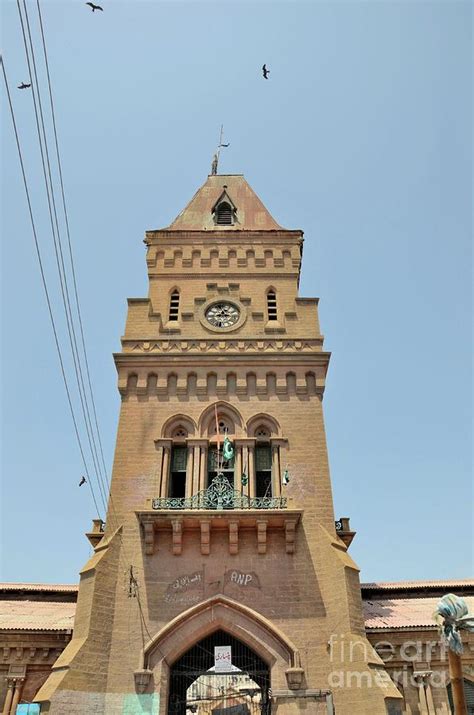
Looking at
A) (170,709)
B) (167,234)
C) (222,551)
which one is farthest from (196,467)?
(167,234)

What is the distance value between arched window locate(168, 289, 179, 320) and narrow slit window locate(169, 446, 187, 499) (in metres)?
6.60

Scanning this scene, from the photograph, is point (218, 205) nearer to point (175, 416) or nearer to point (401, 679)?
point (175, 416)

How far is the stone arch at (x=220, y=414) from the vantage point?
2247cm

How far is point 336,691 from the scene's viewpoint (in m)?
17.1

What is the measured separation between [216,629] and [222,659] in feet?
3.08

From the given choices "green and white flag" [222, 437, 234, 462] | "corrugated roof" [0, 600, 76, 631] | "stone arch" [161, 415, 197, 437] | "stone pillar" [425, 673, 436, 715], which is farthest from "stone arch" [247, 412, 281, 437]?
"stone pillar" [425, 673, 436, 715]

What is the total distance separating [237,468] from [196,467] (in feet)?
4.92

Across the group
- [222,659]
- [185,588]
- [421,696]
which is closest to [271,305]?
[185,588]

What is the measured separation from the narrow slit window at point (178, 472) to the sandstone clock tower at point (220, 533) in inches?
2.9

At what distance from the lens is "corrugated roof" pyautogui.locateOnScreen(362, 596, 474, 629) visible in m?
19.7

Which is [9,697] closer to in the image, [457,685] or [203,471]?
[203,471]

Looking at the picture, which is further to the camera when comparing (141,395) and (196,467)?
(141,395)

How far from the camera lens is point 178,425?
22.7m

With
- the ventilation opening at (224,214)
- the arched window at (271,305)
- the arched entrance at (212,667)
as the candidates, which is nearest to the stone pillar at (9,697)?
the arched entrance at (212,667)
